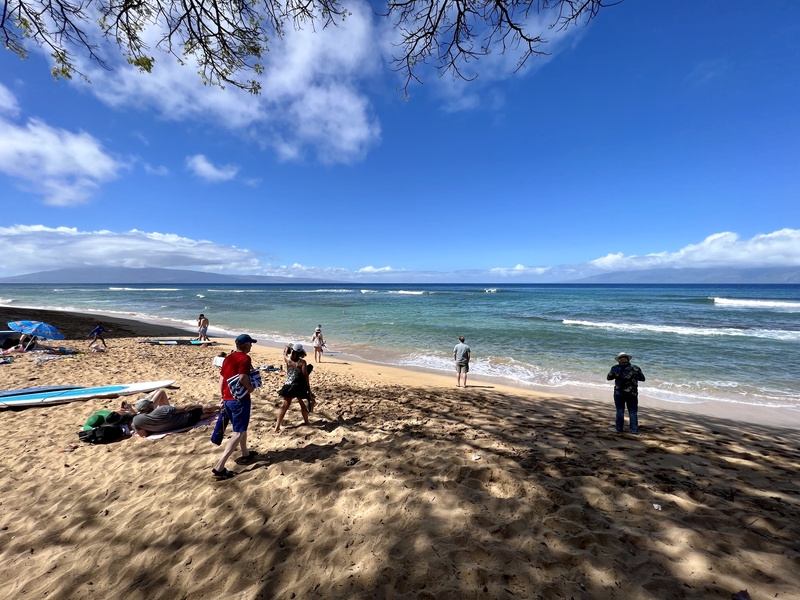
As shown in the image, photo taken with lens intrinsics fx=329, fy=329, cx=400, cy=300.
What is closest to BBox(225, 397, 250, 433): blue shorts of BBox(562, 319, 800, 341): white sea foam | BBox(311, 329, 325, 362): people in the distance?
BBox(311, 329, 325, 362): people in the distance

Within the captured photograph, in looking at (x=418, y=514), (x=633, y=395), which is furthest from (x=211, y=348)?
(x=633, y=395)

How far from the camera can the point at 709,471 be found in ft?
14.1

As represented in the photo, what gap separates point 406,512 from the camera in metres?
3.43

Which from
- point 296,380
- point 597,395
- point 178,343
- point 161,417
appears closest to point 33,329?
point 178,343

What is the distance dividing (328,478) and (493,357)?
11913 millimetres

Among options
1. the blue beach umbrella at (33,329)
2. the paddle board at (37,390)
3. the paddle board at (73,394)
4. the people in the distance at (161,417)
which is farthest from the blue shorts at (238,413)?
the blue beach umbrella at (33,329)

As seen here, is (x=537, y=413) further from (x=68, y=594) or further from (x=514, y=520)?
(x=68, y=594)

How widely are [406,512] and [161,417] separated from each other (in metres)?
4.71

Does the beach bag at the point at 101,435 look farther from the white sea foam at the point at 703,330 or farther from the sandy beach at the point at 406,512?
the white sea foam at the point at 703,330

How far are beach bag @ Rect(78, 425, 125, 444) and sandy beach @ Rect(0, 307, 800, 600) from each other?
20 centimetres

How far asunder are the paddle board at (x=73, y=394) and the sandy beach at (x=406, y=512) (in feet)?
2.07

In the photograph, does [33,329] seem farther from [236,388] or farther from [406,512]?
[406,512]

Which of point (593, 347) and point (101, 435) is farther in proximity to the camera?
point (593, 347)

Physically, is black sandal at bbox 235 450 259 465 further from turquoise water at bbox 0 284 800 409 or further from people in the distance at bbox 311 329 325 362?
turquoise water at bbox 0 284 800 409
